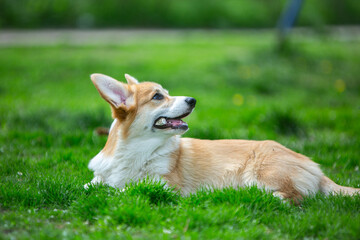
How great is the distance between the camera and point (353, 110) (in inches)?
321

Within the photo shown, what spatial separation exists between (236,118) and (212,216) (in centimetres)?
445

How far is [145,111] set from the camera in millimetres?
4289

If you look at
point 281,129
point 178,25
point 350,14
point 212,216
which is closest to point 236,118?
point 281,129

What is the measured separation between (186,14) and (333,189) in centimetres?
1663

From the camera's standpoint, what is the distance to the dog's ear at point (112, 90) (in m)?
4.06

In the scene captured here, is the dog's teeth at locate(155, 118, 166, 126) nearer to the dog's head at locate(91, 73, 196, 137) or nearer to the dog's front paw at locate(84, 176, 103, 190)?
the dog's head at locate(91, 73, 196, 137)

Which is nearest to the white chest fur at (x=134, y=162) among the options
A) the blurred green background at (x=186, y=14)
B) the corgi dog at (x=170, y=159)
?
the corgi dog at (x=170, y=159)

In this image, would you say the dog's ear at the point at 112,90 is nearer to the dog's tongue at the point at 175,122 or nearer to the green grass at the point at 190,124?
the dog's tongue at the point at 175,122

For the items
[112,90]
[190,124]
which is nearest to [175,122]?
[112,90]

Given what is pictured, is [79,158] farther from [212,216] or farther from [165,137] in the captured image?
[212,216]

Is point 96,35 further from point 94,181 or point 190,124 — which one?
point 94,181

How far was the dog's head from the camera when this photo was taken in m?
4.19

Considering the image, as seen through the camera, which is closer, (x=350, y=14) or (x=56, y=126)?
(x=56, y=126)

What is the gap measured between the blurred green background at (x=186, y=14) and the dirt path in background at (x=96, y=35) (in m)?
0.95
